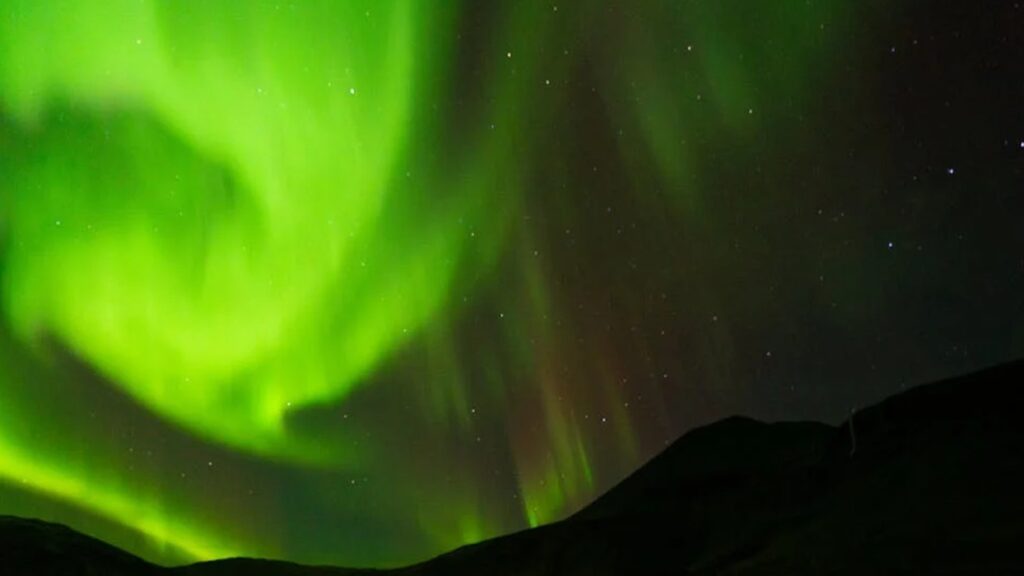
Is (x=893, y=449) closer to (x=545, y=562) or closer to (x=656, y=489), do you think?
(x=545, y=562)

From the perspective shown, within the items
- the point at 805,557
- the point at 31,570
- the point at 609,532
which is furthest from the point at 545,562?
the point at 31,570

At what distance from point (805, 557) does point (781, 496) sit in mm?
19147

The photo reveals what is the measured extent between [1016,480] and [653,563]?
18675 mm

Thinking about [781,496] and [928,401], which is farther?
[928,401]

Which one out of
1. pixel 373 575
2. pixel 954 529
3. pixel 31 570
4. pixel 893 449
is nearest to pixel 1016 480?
pixel 954 529

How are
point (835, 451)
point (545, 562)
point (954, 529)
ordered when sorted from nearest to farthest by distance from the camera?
1. point (954, 529)
2. point (545, 562)
3. point (835, 451)

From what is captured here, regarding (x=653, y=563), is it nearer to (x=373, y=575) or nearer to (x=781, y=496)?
(x=781, y=496)

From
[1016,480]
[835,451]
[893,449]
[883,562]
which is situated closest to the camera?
[883,562]

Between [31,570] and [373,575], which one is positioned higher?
[31,570]

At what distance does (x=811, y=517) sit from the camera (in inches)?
1647

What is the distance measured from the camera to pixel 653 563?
4866 cm

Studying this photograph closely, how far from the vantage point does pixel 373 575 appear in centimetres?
6281

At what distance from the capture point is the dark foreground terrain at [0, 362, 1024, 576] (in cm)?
3145

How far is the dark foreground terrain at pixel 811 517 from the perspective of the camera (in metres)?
31.5
